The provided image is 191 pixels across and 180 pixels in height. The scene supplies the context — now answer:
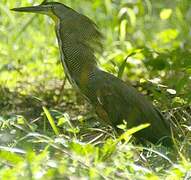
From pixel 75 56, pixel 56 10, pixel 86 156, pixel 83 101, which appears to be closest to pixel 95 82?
pixel 75 56

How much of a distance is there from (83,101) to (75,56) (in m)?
0.94

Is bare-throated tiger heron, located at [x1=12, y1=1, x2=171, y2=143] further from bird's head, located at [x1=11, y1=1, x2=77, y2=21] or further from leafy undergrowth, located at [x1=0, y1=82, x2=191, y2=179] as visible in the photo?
leafy undergrowth, located at [x1=0, y1=82, x2=191, y2=179]

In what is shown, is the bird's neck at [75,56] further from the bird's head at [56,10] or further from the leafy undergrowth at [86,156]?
the leafy undergrowth at [86,156]

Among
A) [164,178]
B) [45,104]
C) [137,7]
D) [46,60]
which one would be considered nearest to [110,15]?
[137,7]

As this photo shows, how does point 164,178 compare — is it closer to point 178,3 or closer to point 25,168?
point 25,168

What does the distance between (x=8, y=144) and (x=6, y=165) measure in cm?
86

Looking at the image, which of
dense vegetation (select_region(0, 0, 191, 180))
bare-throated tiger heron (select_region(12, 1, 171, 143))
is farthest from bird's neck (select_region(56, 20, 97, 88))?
dense vegetation (select_region(0, 0, 191, 180))

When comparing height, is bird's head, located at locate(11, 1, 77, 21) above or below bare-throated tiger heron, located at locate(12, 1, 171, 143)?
above

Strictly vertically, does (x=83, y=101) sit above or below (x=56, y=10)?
below

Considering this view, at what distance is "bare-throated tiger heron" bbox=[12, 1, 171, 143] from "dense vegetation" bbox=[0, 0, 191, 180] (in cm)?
12

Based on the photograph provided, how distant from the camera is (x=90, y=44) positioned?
6.24 meters

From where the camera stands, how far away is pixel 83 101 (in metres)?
7.09

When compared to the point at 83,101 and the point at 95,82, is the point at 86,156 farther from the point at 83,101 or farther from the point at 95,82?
the point at 83,101

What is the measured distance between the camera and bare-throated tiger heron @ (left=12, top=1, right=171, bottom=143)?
5953 millimetres
